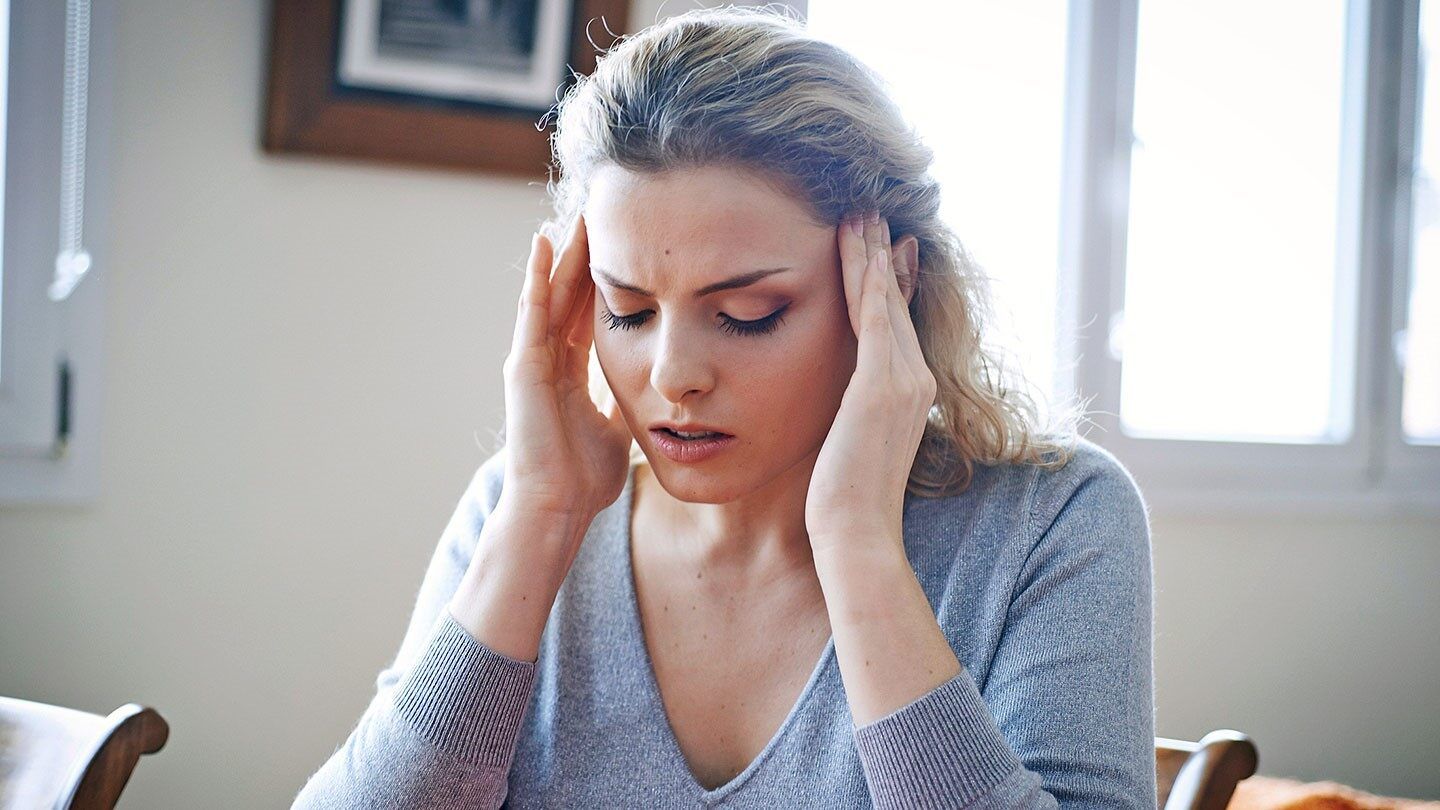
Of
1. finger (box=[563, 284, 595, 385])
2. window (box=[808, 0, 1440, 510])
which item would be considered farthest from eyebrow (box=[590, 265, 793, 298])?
window (box=[808, 0, 1440, 510])

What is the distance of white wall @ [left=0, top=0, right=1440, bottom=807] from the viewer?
1.63 m

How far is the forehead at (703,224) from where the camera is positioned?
99 centimetres

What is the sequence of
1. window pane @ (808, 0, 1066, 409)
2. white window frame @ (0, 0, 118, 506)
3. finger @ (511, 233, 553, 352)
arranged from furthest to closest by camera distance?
window pane @ (808, 0, 1066, 409)
white window frame @ (0, 0, 118, 506)
finger @ (511, 233, 553, 352)

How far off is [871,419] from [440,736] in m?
0.45

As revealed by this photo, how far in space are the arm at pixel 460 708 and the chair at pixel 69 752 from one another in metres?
0.16

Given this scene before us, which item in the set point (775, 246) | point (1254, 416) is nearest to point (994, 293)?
point (775, 246)

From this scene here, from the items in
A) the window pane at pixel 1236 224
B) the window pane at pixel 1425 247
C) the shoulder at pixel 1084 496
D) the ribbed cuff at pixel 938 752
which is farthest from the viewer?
the window pane at pixel 1425 247

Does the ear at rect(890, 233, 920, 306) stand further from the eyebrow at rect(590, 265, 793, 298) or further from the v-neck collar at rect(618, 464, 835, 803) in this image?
the v-neck collar at rect(618, 464, 835, 803)

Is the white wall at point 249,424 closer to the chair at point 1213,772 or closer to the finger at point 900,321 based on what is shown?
the finger at point 900,321

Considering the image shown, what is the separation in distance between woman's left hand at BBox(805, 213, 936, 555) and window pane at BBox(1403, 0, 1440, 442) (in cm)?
204

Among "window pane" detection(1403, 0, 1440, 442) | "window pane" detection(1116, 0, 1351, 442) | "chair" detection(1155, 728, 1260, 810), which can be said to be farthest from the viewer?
"window pane" detection(1403, 0, 1440, 442)

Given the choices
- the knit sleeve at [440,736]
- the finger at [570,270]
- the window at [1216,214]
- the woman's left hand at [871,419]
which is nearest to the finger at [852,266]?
the woman's left hand at [871,419]

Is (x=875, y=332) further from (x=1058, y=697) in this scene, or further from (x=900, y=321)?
(x=1058, y=697)

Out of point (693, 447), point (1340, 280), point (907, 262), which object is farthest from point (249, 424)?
point (1340, 280)
